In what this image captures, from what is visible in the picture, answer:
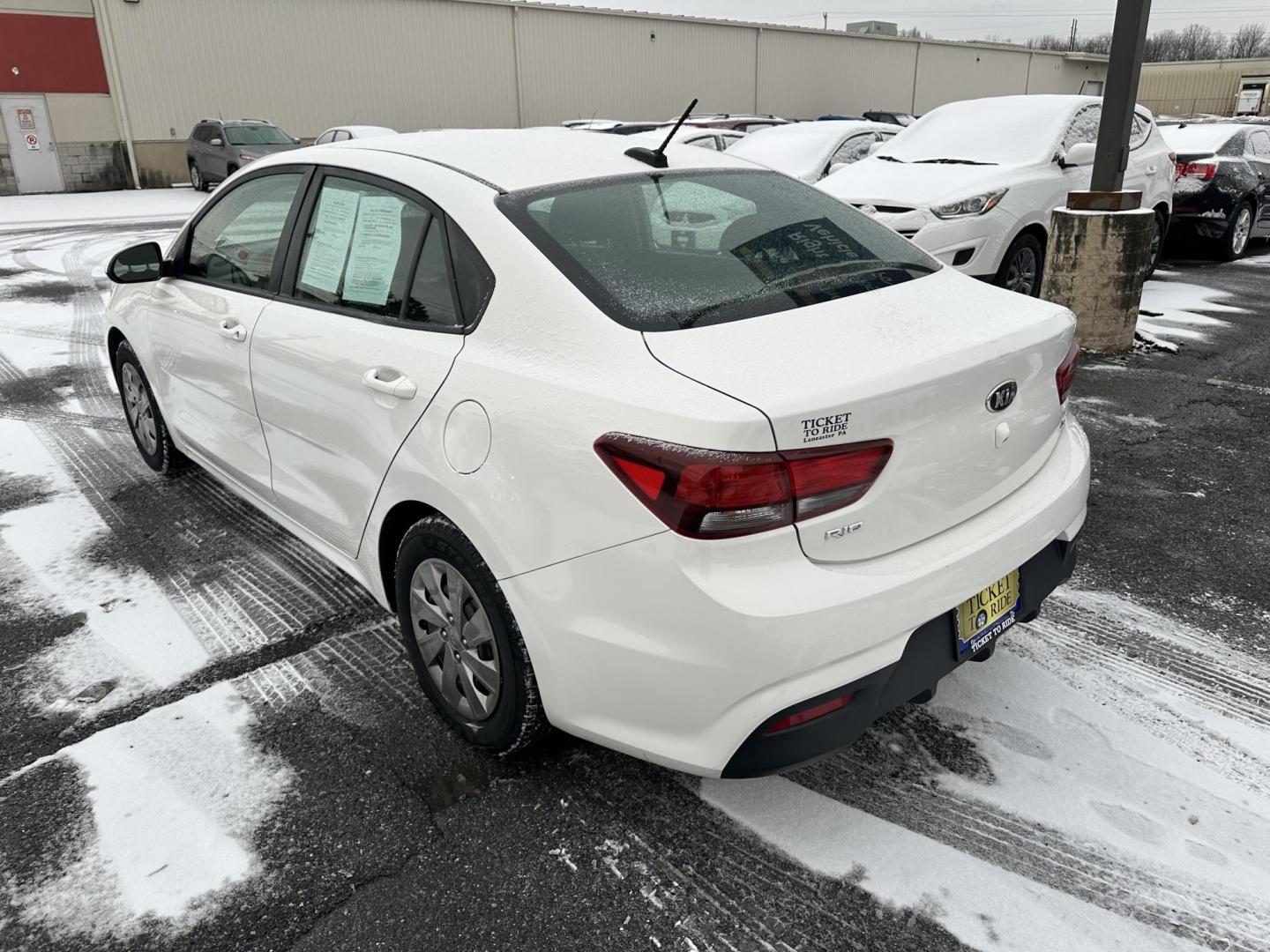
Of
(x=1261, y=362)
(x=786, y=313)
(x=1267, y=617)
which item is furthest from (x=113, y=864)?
(x=1261, y=362)

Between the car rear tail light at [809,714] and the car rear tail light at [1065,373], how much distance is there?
1.14 meters

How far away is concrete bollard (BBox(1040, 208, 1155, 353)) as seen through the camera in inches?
244

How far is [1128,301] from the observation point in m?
6.39

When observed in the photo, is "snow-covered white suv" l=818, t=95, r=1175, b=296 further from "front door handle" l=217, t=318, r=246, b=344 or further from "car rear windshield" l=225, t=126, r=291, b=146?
"car rear windshield" l=225, t=126, r=291, b=146

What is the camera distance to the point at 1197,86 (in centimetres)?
5628

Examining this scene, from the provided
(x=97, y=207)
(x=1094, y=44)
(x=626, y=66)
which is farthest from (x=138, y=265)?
(x=1094, y=44)

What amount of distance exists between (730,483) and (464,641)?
992 mm

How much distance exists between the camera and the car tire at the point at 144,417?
14.5ft

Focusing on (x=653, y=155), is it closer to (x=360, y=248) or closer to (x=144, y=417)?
(x=360, y=248)

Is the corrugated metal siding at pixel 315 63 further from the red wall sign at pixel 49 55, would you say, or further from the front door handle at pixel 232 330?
the front door handle at pixel 232 330

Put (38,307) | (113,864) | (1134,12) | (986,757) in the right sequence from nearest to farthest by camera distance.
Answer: (113,864)
(986,757)
(1134,12)
(38,307)

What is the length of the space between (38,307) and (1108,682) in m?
9.62

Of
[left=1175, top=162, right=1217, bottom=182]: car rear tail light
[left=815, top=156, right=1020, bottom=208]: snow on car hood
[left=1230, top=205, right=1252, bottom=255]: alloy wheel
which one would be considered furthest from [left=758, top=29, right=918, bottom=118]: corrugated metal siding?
[left=815, top=156, right=1020, bottom=208]: snow on car hood

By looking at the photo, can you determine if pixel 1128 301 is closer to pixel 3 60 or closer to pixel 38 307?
pixel 38 307
